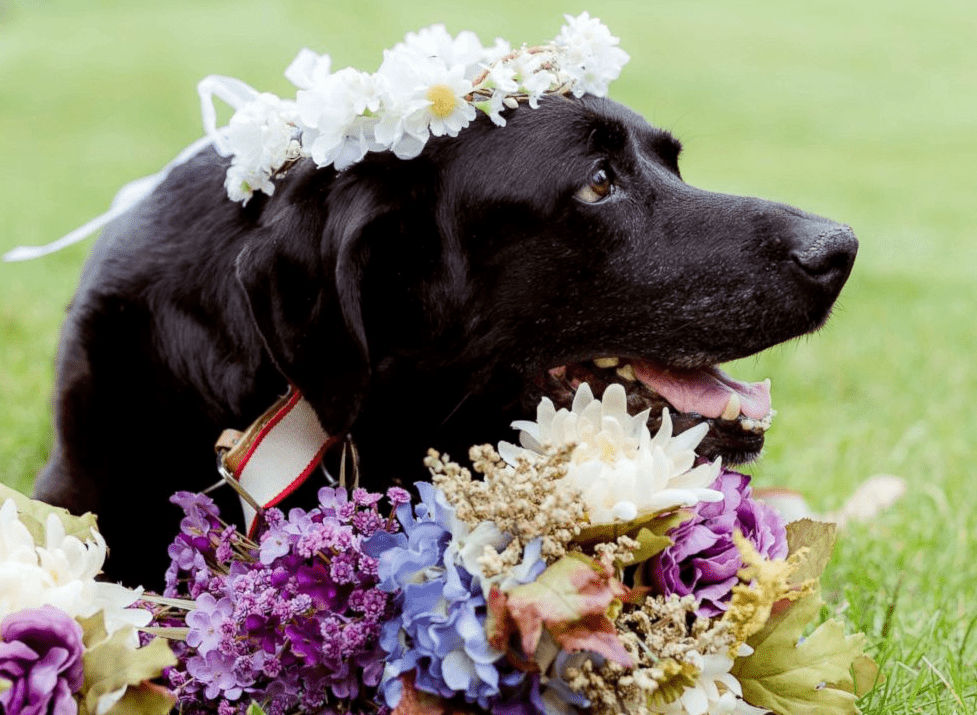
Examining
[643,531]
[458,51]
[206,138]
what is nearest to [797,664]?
[643,531]

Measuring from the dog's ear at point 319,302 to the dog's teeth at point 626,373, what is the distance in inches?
21.1

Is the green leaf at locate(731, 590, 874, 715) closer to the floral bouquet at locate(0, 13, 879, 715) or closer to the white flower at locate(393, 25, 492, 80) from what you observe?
the floral bouquet at locate(0, 13, 879, 715)

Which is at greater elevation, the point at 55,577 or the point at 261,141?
the point at 261,141

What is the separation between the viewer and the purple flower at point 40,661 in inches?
59.3

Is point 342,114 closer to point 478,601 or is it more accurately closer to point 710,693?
point 478,601

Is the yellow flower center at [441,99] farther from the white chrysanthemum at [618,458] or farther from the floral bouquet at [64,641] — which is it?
the floral bouquet at [64,641]

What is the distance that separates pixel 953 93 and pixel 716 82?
3.33 metres

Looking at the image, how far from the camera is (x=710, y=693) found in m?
1.70

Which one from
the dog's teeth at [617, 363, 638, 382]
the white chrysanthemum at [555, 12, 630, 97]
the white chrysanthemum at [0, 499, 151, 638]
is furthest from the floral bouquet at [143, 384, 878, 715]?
the white chrysanthemum at [555, 12, 630, 97]

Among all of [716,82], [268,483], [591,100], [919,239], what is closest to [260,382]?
[268,483]

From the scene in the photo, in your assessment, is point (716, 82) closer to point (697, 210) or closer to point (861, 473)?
point (861, 473)

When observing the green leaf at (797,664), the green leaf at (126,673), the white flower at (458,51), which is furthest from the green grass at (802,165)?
the green leaf at (126,673)

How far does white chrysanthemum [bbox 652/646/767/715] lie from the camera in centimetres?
167

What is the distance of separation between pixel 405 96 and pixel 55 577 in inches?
40.8
